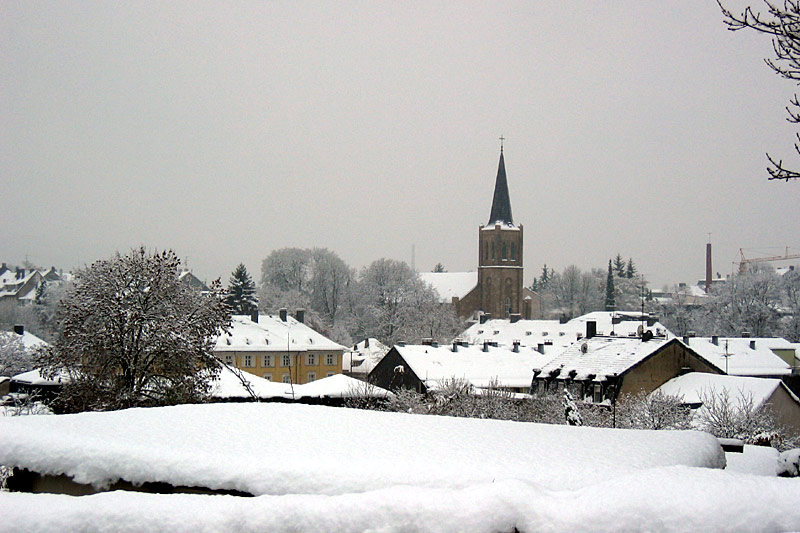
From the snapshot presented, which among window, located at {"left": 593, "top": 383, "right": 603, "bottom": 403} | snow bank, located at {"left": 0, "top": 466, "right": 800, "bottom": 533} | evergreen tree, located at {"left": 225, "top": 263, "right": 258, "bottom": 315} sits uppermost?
evergreen tree, located at {"left": 225, "top": 263, "right": 258, "bottom": 315}

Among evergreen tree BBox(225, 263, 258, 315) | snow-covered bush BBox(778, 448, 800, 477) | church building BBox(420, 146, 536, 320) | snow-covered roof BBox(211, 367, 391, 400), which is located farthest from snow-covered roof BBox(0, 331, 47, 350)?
church building BBox(420, 146, 536, 320)

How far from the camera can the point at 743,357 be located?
5153 cm

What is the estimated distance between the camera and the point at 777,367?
164ft

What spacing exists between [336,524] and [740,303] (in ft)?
250

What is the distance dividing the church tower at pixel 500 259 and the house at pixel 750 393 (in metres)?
75.0

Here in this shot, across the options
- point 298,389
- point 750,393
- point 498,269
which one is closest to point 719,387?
point 750,393

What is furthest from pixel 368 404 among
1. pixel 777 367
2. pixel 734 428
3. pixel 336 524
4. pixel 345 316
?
pixel 345 316

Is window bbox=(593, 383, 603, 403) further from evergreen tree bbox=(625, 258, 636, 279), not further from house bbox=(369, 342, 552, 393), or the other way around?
evergreen tree bbox=(625, 258, 636, 279)

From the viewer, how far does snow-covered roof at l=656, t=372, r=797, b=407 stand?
1207 inches

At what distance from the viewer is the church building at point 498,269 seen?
110m

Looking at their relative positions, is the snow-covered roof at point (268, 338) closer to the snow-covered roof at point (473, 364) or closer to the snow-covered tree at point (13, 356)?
the snow-covered tree at point (13, 356)

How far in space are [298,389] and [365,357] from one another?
134 ft

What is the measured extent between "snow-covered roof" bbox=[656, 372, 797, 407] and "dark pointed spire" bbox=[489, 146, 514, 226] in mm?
75275

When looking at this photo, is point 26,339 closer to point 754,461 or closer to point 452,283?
point 754,461
